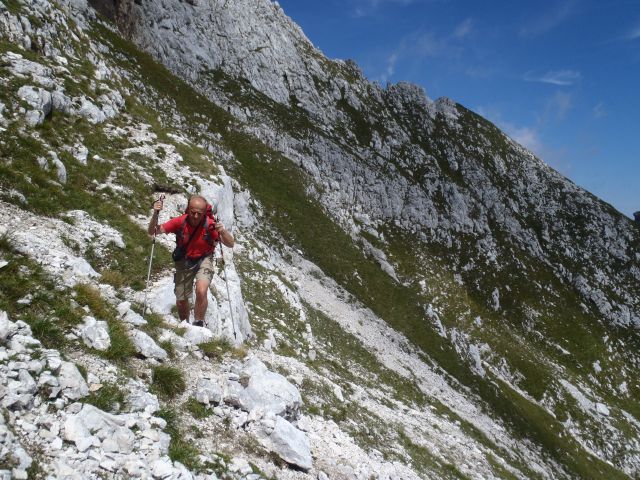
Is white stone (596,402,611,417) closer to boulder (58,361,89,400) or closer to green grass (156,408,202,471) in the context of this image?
green grass (156,408,202,471)

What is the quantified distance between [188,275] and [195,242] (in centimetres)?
114

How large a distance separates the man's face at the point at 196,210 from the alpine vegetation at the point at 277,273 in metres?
0.20

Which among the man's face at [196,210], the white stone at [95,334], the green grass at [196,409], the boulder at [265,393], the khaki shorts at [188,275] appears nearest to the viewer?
the white stone at [95,334]

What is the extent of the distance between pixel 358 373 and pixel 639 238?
437 ft

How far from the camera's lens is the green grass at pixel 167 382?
25.3ft

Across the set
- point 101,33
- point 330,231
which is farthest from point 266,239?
point 101,33

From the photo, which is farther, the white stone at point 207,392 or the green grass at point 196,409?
the white stone at point 207,392

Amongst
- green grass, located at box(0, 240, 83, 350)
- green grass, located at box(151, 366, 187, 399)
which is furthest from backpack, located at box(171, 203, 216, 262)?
green grass, located at box(151, 366, 187, 399)

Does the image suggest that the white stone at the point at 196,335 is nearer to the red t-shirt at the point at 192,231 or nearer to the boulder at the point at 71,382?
the red t-shirt at the point at 192,231

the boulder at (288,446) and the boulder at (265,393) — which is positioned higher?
the boulder at (265,393)

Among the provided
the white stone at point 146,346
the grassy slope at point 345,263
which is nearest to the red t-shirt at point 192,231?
the white stone at point 146,346

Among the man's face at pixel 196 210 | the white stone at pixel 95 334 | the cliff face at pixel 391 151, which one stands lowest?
the white stone at pixel 95 334

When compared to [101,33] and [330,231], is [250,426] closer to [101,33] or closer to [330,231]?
Result: [330,231]

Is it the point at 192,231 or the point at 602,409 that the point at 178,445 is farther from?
the point at 602,409
